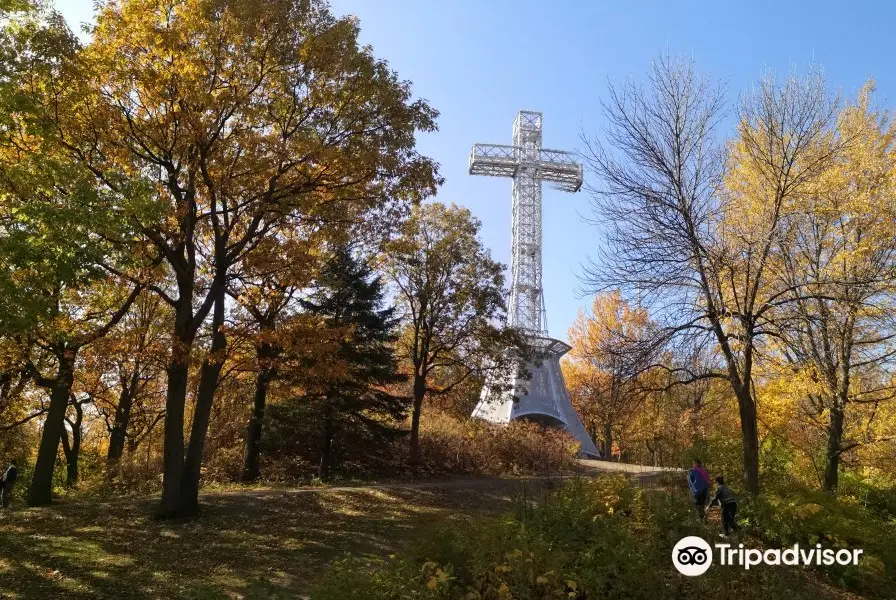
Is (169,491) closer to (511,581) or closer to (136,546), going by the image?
(136,546)

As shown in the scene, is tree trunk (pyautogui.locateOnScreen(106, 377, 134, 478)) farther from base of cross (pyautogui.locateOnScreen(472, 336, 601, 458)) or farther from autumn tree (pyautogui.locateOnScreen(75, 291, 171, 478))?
base of cross (pyautogui.locateOnScreen(472, 336, 601, 458))

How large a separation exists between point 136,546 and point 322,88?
27.9ft

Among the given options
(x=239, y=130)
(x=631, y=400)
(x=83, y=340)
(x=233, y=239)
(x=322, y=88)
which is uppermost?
(x=322, y=88)

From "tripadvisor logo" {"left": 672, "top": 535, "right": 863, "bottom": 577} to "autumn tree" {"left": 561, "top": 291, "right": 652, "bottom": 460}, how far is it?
270 cm

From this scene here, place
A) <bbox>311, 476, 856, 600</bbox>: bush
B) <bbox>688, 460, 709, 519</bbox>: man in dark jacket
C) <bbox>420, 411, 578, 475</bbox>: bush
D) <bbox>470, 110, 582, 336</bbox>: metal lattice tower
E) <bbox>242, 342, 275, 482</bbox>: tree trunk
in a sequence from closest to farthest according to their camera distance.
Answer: <bbox>311, 476, 856, 600</bbox>: bush, <bbox>688, 460, 709, 519</bbox>: man in dark jacket, <bbox>242, 342, 275, 482</bbox>: tree trunk, <bbox>420, 411, 578, 475</bbox>: bush, <bbox>470, 110, 582, 336</bbox>: metal lattice tower

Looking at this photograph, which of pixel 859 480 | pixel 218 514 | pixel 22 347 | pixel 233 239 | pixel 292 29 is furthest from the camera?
pixel 859 480

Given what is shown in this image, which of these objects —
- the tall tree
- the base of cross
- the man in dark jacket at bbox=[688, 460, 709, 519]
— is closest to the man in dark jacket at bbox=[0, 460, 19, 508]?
the tall tree

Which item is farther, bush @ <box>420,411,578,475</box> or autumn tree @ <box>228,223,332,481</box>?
bush @ <box>420,411,578,475</box>

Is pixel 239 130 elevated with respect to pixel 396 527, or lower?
elevated

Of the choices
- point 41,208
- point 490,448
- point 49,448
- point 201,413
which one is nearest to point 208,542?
point 201,413

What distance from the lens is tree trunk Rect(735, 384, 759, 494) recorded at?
37.4 ft

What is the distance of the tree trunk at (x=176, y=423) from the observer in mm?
11445

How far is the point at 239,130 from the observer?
11.3m

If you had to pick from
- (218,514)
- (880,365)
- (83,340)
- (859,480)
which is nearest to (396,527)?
(218,514)
